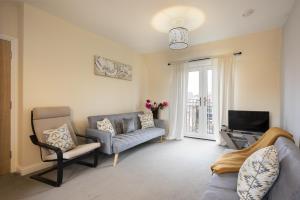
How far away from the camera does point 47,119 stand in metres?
2.76

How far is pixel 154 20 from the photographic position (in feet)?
10.1

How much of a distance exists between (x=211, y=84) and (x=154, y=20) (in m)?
2.26

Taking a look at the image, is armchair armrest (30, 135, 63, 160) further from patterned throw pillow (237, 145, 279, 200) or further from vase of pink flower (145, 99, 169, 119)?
vase of pink flower (145, 99, 169, 119)

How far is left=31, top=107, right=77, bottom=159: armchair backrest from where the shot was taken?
8.46 feet

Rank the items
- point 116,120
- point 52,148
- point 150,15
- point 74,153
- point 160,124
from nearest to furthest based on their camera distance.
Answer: point 52,148 < point 74,153 < point 150,15 < point 116,120 < point 160,124

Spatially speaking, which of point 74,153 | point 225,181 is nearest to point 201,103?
point 225,181

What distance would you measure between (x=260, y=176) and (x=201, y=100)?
355cm

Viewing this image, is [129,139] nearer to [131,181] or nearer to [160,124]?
[131,181]

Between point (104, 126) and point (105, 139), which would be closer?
point (105, 139)

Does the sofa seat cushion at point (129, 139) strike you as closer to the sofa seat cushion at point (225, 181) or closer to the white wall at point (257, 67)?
the sofa seat cushion at point (225, 181)

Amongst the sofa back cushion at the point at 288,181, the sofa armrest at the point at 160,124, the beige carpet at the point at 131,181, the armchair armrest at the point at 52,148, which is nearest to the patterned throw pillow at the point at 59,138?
the armchair armrest at the point at 52,148

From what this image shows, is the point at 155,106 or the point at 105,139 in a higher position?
the point at 155,106

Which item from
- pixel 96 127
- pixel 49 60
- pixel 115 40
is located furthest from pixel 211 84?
pixel 49 60

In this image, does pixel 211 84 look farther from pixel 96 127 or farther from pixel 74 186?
pixel 74 186
